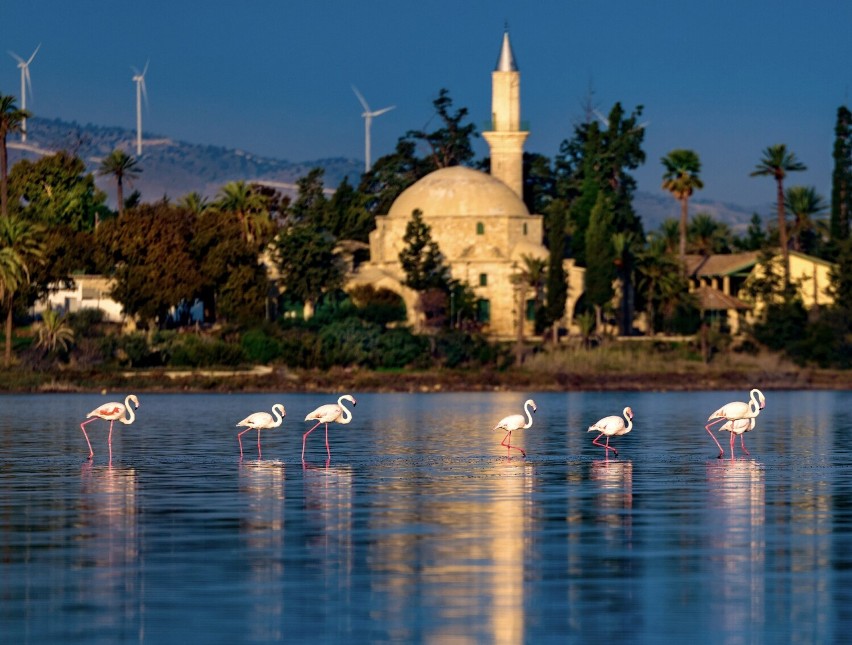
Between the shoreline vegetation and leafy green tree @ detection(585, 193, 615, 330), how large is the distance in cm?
883

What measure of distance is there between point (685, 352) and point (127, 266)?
3035cm

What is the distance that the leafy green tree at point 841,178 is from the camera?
11375cm

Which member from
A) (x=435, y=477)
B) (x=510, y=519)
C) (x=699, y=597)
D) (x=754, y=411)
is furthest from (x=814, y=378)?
(x=699, y=597)

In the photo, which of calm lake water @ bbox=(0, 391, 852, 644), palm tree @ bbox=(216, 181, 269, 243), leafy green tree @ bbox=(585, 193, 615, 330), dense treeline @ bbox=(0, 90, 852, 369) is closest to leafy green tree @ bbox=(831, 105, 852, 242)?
dense treeline @ bbox=(0, 90, 852, 369)

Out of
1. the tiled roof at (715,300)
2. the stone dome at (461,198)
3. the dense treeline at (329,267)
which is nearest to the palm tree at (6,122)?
the dense treeline at (329,267)

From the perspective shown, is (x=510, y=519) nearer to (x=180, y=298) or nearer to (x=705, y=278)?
(x=180, y=298)

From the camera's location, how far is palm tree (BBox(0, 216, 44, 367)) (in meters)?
82.5

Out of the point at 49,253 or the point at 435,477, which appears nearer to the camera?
the point at 435,477

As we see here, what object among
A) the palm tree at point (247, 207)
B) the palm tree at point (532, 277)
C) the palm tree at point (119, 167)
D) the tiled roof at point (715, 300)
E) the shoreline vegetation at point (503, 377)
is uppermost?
the palm tree at point (119, 167)

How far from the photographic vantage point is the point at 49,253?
302 ft

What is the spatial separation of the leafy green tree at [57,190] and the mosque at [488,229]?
59.2 feet

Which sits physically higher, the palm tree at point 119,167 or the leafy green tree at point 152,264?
the palm tree at point 119,167

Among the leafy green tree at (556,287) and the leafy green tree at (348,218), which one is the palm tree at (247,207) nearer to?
the leafy green tree at (348,218)

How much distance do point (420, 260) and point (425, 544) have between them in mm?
84834
